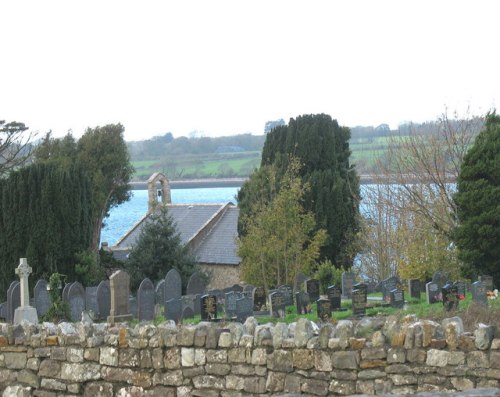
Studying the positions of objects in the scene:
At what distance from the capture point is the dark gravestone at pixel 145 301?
21.7 metres

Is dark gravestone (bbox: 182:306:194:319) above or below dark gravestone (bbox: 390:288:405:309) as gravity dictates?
below

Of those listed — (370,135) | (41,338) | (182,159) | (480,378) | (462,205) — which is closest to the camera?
(480,378)

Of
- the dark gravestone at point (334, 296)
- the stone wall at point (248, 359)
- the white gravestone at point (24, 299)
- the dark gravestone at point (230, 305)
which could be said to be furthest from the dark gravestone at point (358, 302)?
the stone wall at point (248, 359)

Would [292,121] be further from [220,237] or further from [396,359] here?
[396,359]

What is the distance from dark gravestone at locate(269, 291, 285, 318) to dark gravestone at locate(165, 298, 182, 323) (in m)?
2.06

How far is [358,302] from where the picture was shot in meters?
18.6

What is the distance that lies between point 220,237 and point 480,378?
36.3m

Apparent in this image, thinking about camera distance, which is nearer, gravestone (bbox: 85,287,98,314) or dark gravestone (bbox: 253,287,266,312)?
dark gravestone (bbox: 253,287,266,312)

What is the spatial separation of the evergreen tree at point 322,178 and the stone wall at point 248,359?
22.2m

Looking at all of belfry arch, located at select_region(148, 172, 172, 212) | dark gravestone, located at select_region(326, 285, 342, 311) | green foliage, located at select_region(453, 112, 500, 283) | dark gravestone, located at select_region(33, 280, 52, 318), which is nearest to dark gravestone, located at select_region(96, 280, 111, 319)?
dark gravestone, located at select_region(33, 280, 52, 318)

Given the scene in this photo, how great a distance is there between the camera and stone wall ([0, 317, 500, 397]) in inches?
324

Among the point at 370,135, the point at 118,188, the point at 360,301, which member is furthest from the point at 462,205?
the point at 370,135

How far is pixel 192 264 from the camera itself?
33062 mm

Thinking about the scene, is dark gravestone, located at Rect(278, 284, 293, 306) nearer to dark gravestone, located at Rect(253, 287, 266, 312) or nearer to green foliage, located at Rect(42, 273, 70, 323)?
dark gravestone, located at Rect(253, 287, 266, 312)
